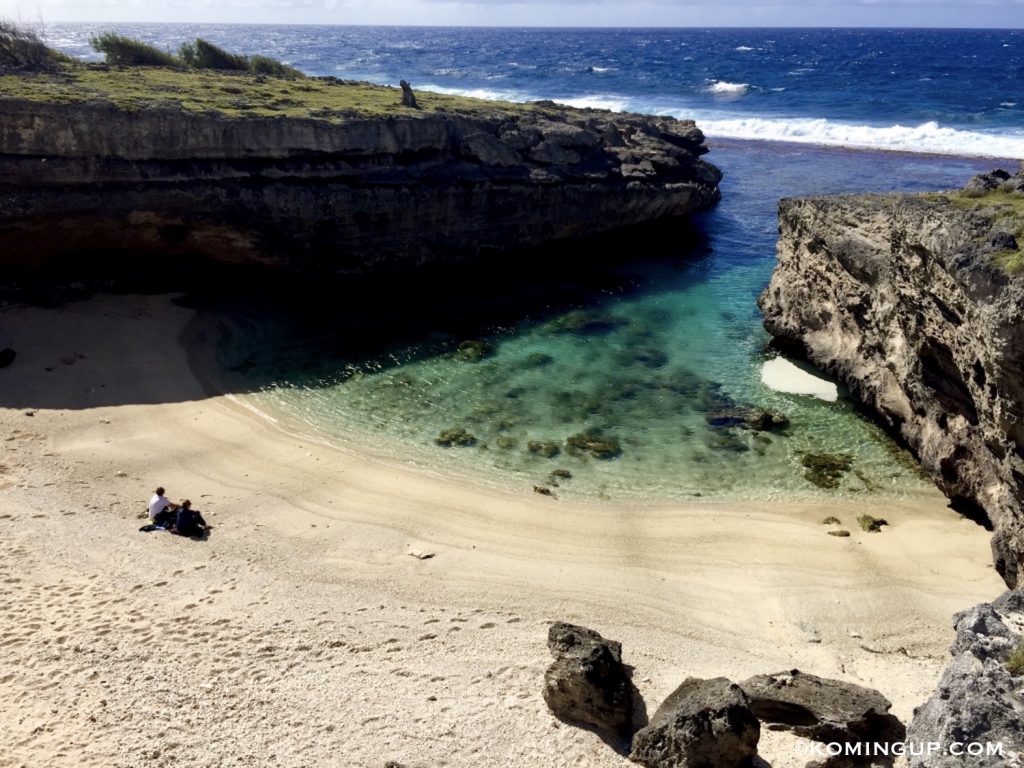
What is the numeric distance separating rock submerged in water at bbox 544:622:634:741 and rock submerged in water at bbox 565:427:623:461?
903 cm

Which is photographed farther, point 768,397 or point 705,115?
point 705,115

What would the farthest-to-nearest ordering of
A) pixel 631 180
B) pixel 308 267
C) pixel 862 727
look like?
1. pixel 631 180
2. pixel 308 267
3. pixel 862 727

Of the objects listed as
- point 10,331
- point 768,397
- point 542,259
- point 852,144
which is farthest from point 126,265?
point 852,144

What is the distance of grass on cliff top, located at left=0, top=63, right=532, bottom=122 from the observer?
1014 inches

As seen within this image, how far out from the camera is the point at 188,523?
51.7 feet

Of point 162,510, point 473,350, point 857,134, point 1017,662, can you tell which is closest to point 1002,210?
point 1017,662

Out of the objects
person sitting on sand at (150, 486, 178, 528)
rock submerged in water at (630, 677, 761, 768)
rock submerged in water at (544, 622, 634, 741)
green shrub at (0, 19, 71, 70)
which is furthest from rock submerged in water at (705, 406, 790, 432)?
green shrub at (0, 19, 71, 70)

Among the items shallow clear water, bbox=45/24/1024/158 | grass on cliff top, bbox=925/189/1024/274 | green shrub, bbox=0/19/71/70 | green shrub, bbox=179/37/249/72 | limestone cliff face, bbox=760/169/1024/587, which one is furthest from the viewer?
shallow clear water, bbox=45/24/1024/158

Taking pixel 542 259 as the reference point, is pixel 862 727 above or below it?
below

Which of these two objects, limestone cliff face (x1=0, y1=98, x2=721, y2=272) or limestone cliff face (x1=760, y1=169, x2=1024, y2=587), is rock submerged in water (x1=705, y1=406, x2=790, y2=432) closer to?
limestone cliff face (x1=760, y1=169, x2=1024, y2=587)

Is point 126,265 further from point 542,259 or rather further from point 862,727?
point 862,727

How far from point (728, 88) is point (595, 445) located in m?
81.2

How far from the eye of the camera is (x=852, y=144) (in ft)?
198

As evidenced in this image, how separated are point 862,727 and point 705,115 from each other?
73339mm
